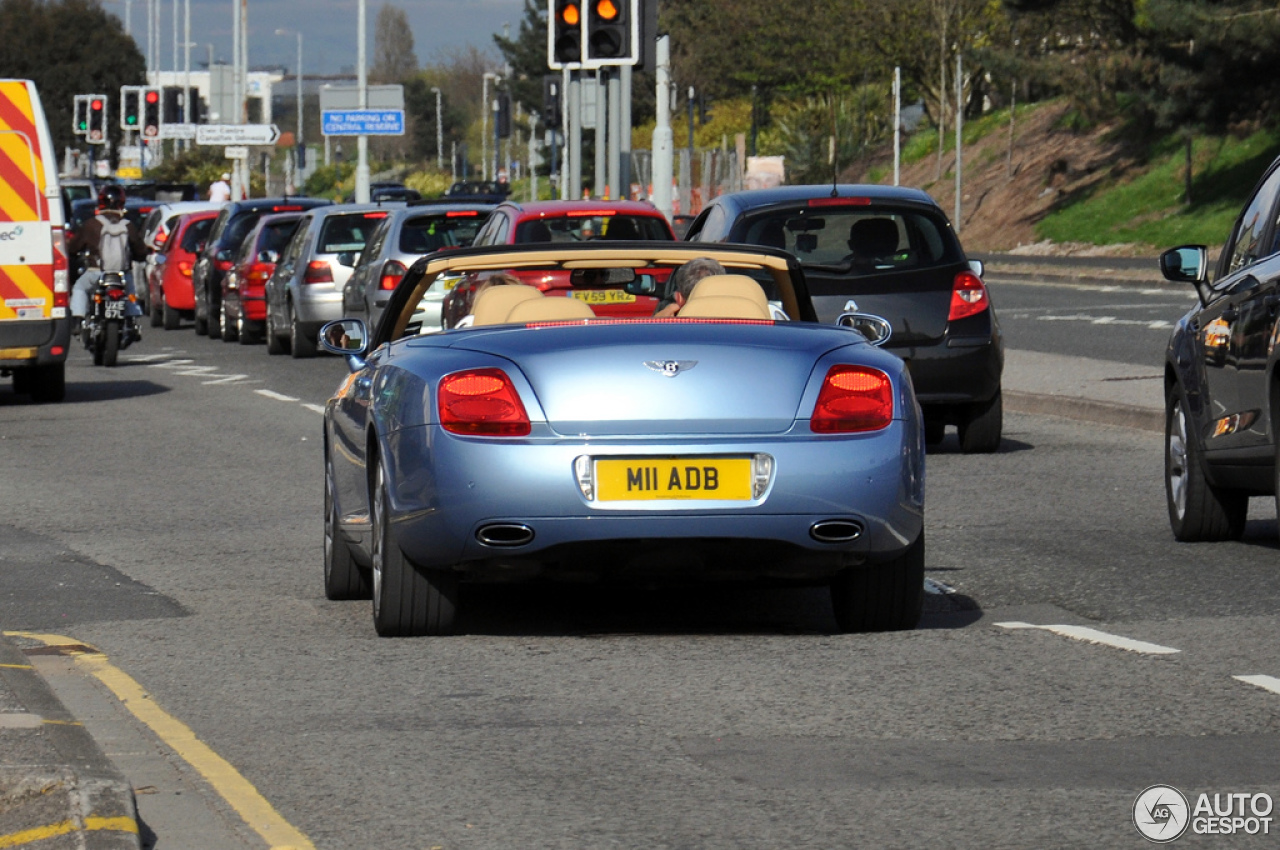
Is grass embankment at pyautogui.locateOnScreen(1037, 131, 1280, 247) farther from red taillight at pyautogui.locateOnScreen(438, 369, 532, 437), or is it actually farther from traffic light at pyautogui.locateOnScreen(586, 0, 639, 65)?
red taillight at pyautogui.locateOnScreen(438, 369, 532, 437)

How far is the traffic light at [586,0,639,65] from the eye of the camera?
24.2 m

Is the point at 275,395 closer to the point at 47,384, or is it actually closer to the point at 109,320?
the point at 47,384

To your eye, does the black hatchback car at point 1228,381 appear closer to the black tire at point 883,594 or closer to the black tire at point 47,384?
the black tire at point 883,594

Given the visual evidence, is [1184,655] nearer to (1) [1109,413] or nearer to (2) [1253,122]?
(1) [1109,413]

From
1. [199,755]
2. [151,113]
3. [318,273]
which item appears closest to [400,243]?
[318,273]

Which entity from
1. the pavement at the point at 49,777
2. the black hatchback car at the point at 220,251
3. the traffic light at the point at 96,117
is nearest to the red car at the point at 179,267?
the black hatchback car at the point at 220,251

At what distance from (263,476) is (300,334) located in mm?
12763

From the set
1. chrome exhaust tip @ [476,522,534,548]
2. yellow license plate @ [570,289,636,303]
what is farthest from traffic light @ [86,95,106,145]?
chrome exhaust tip @ [476,522,534,548]

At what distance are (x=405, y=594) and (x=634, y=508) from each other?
94 cm

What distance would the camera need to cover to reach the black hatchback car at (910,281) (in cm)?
1452

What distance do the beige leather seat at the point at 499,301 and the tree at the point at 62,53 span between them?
111 metres

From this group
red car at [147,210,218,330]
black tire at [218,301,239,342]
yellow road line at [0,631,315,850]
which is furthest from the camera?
red car at [147,210,218,330]

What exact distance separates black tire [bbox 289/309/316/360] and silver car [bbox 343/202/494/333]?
8.79 feet

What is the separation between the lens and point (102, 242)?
25828mm
